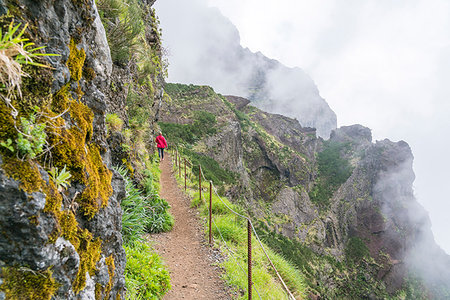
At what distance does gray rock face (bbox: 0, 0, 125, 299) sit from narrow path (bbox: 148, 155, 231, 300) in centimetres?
206

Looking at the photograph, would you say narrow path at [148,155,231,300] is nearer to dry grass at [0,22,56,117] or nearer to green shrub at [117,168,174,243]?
green shrub at [117,168,174,243]

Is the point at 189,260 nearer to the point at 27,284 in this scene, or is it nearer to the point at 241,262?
the point at 241,262

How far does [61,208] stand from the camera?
1.98m

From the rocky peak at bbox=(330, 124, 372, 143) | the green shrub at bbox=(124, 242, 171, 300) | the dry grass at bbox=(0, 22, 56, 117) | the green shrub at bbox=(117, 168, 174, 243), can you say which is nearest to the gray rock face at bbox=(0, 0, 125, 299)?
the dry grass at bbox=(0, 22, 56, 117)

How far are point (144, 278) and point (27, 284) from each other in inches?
108

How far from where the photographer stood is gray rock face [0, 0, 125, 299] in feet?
5.04

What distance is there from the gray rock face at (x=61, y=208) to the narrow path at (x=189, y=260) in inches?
81.0

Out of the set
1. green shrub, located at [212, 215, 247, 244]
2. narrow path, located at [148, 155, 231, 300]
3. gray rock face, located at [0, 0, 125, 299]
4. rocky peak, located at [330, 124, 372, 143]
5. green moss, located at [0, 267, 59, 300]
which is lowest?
narrow path, located at [148, 155, 231, 300]

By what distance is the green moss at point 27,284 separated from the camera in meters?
1.47

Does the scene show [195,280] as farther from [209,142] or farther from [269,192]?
[269,192]

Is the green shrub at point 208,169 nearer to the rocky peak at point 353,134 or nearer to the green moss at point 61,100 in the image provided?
the green moss at point 61,100

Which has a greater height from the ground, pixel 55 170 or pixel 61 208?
pixel 55 170

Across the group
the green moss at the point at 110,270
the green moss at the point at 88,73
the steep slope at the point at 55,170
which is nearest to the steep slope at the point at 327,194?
the green moss at the point at 88,73

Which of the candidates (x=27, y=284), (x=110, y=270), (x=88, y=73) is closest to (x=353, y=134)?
(x=88, y=73)
